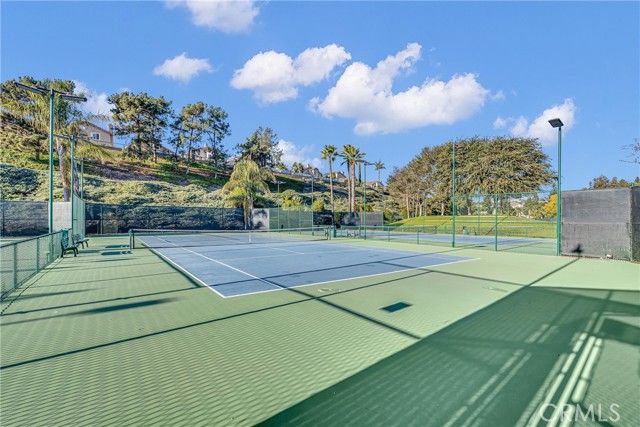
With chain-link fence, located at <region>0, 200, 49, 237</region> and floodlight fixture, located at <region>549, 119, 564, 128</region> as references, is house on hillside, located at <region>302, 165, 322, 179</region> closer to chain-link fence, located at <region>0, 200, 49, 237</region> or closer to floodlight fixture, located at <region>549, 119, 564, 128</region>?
chain-link fence, located at <region>0, 200, 49, 237</region>

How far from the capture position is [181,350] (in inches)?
147

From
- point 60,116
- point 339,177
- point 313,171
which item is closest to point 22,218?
point 60,116

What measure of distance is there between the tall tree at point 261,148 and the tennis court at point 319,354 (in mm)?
59368

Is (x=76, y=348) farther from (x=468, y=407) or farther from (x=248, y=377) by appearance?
(x=468, y=407)

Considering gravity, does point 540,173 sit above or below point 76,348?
above

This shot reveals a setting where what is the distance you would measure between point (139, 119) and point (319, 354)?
191 feet

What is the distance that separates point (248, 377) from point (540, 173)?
148ft

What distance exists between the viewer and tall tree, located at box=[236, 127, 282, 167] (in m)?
64.6

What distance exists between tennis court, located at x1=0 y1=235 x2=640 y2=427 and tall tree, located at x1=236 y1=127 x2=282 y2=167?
59368mm

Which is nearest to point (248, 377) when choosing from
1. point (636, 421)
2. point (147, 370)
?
point (147, 370)

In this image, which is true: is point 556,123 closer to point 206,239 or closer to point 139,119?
point 206,239

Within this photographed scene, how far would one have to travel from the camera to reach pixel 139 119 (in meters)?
51.1

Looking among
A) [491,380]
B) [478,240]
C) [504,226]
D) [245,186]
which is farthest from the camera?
[245,186]

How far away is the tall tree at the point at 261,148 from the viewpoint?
64.6 meters
